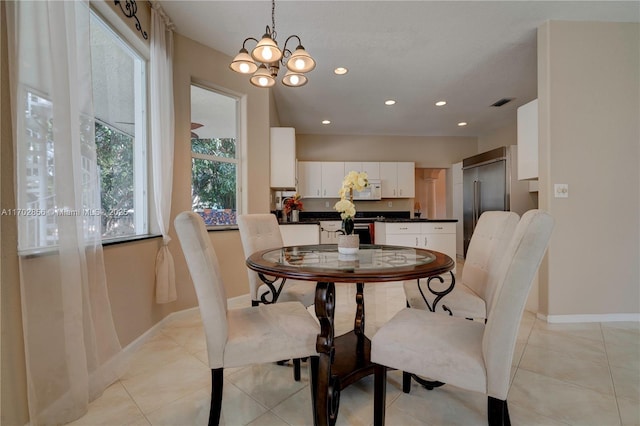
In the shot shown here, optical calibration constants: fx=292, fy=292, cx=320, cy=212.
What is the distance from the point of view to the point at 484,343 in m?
1.04

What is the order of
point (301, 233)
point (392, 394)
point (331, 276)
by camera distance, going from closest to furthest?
point (331, 276), point (392, 394), point (301, 233)

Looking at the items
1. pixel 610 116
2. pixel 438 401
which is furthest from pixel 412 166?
pixel 438 401

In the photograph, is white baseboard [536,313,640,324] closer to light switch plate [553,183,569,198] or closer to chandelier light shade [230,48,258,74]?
light switch plate [553,183,569,198]

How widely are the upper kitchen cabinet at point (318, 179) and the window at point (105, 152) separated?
3.60 m

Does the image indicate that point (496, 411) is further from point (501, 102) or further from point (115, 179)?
point (501, 102)

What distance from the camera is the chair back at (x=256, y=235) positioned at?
2062mm

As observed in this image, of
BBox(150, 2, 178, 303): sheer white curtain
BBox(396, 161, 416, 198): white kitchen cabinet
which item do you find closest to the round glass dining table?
BBox(150, 2, 178, 303): sheer white curtain

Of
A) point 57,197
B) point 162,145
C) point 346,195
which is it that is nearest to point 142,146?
point 162,145

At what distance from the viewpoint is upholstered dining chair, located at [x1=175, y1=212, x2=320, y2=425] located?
3.90ft

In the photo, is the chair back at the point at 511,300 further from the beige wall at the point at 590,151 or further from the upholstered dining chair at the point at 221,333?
the beige wall at the point at 590,151

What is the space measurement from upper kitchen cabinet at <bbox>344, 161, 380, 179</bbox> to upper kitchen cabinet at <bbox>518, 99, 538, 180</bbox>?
3.06 m

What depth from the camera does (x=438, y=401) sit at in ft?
4.99

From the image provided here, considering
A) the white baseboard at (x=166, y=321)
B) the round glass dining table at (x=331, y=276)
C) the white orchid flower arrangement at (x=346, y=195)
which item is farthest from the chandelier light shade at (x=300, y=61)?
the white baseboard at (x=166, y=321)

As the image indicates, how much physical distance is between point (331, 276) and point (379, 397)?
55 cm
